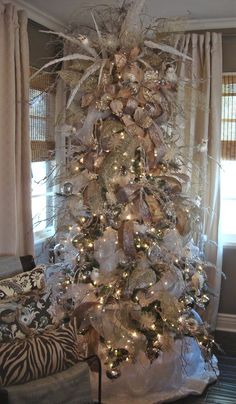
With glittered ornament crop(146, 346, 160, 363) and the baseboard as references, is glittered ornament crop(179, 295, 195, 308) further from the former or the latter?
the baseboard

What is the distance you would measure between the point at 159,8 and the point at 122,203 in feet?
6.50

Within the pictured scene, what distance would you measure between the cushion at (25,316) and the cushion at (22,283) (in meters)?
0.09

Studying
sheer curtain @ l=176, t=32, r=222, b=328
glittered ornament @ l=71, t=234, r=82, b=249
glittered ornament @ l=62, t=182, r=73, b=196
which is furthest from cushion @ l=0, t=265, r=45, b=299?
sheer curtain @ l=176, t=32, r=222, b=328

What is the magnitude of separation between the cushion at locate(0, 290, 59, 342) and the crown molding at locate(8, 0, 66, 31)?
2248mm

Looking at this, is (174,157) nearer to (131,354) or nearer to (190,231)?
(190,231)

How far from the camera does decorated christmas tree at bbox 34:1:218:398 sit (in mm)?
2732

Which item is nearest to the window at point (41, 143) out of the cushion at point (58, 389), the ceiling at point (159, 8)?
the ceiling at point (159, 8)

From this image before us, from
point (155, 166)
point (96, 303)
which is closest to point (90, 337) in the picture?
point (96, 303)

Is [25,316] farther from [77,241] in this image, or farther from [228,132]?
[228,132]

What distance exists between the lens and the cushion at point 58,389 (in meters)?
1.73

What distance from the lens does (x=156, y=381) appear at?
297cm

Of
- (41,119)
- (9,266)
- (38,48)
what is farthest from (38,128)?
(9,266)

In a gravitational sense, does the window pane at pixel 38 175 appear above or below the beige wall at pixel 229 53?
below

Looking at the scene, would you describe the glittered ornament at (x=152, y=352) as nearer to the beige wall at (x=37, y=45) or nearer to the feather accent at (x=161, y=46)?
the feather accent at (x=161, y=46)
